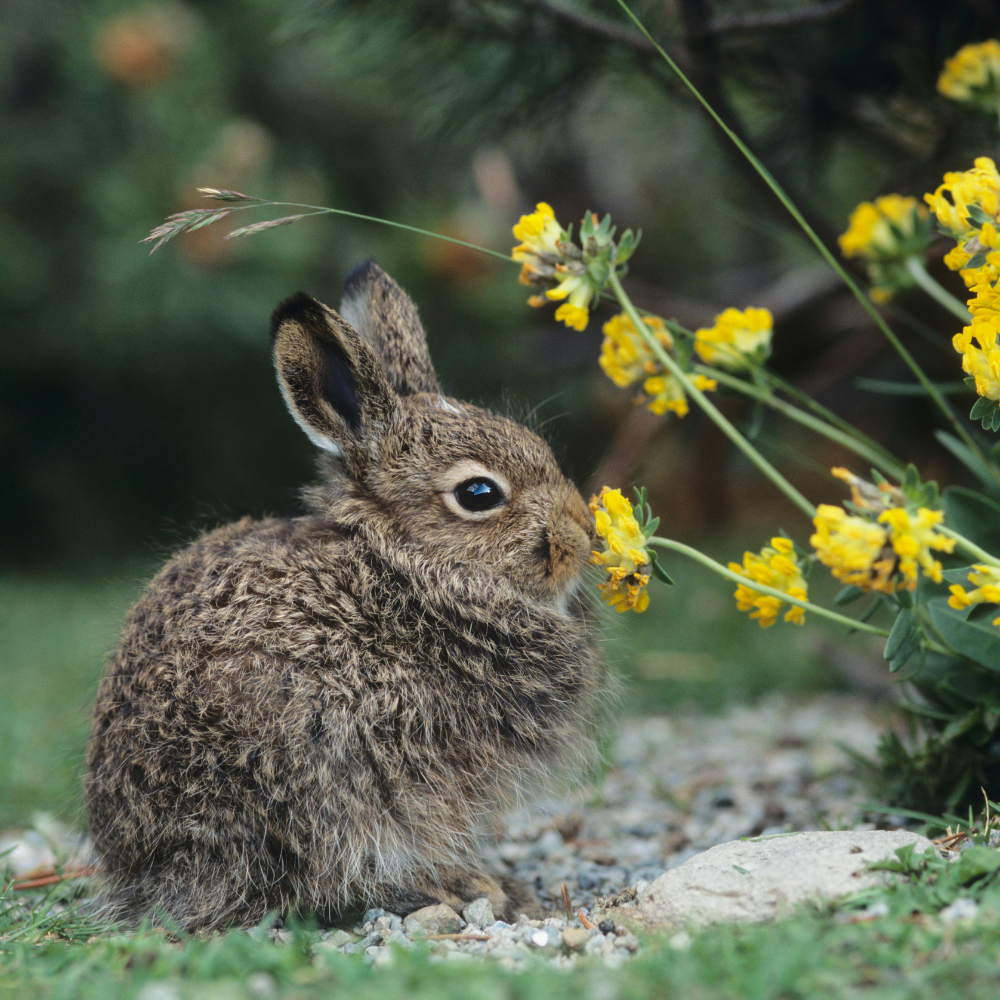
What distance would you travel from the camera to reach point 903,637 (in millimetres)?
2322

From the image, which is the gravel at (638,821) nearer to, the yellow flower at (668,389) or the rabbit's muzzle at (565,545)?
the rabbit's muzzle at (565,545)

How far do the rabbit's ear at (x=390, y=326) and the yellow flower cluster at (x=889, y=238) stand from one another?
140 centimetres

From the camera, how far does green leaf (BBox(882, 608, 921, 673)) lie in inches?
90.2

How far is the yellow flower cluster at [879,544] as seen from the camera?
205 centimetres

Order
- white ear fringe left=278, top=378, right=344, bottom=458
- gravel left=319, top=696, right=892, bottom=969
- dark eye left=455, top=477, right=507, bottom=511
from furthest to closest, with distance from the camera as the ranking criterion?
1. dark eye left=455, top=477, right=507, bottom=511
2. white ear fringe left=278, top=378, right=344, bottom=458
3. gravel left=319, top=696, right=892, bottom=969

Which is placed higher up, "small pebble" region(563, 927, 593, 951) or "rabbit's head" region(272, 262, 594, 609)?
"rabbit's head" region(272, 262, 594, 609)

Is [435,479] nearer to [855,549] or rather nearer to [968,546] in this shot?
[855,549]

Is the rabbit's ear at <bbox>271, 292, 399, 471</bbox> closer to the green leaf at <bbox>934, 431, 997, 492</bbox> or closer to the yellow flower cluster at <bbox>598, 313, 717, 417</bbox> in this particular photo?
the yellow flower cluster at <bbox>598, 313, 717, 417</bbox>

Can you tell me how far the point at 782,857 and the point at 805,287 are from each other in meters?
4.43

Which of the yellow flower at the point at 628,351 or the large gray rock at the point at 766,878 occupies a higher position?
the yellow flower at the point at 628,351

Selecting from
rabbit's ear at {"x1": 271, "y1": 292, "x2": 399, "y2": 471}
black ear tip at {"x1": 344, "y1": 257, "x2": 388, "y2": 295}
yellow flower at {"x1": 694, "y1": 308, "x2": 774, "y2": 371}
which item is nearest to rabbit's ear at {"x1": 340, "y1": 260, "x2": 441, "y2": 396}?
black ear tip at {"x1": 344, "y1": 257, "x2": 388, "y2": 295}

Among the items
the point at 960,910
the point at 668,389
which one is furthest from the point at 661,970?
the point at 668,389

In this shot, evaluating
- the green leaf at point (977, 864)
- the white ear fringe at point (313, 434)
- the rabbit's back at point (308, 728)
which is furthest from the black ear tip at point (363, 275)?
the green leaf at point (977, 864)

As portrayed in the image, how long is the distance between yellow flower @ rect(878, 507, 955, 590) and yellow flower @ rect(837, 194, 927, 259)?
126 centimetres
